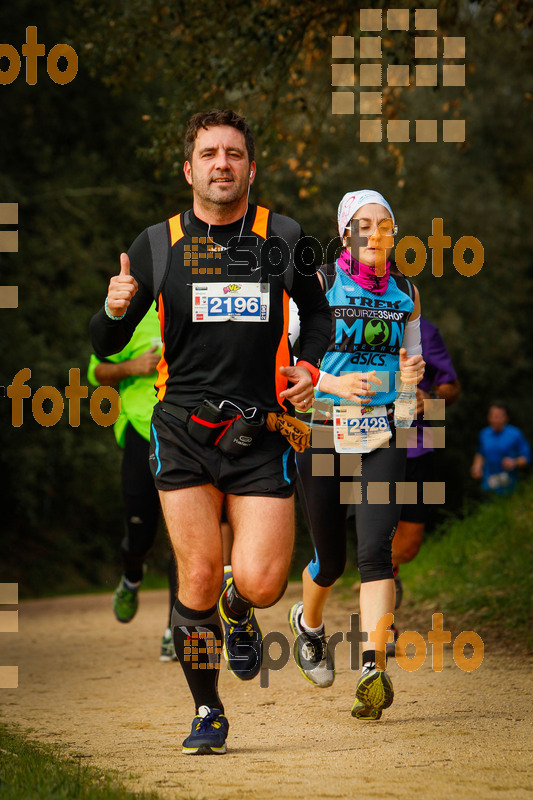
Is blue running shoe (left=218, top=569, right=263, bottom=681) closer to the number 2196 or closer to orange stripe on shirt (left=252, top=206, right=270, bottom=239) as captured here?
the number 2196

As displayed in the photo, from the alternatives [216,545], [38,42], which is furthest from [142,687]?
[38,42]

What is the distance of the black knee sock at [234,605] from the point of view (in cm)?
557

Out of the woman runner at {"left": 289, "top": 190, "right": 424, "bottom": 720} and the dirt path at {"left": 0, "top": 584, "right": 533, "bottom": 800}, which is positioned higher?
the woman runner at {"left": 289, "top": 190, "right": 424, "bottom": 720}

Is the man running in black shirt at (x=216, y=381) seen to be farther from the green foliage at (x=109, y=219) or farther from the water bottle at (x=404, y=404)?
the green foliage at (x=109, y=219)

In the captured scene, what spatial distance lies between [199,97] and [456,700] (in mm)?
4822

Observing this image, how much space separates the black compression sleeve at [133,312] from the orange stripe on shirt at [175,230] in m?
0.10

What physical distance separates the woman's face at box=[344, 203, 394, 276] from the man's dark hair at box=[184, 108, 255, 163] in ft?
2.90

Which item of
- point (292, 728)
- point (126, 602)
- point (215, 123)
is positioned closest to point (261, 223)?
point (215, 123)

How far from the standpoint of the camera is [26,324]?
16.7 metres

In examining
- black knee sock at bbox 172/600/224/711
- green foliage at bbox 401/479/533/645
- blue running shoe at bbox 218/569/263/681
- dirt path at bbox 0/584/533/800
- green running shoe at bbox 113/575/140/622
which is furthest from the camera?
green foliage at bbox 401/479/533/645

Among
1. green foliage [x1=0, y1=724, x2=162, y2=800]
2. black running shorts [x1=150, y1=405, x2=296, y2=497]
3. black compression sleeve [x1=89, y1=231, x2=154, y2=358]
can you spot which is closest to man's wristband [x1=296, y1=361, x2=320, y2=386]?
black running shorts [x1=150, y1=405, x2=296, y2=497]

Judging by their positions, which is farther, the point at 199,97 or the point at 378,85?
the point at 378,85

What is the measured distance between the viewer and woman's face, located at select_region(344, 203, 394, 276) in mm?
5551

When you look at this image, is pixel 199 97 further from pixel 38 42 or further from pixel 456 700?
pixel 38 42
